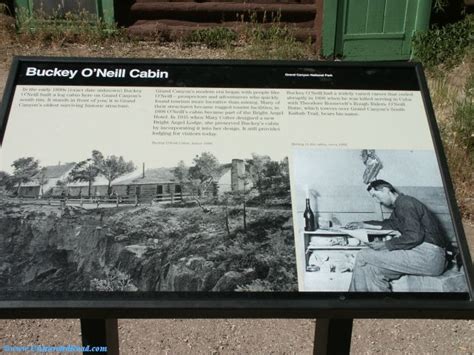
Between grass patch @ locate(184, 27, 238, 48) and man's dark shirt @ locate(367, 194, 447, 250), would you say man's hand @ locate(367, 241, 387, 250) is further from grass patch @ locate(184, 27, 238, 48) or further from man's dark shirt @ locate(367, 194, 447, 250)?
grass patch @ locate(184, 27, 238, 48)

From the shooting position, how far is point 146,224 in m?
2.08

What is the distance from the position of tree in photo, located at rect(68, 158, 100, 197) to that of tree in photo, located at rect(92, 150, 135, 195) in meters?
0.01

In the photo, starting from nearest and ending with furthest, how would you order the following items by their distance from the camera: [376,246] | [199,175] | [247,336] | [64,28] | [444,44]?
[376,246] → [199,175] → [247,336] → [444,44] → [64,28]

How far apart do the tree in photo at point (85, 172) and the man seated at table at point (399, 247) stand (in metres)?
0.82

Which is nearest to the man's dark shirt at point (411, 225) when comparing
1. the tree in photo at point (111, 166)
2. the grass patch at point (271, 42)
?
the tree in photo at point (111, 166)

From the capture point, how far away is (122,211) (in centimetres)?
209

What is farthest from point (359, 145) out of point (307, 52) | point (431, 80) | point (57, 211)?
point (307, 52)

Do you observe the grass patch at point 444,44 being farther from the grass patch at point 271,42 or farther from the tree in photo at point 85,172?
the tree in photo at point 85,172

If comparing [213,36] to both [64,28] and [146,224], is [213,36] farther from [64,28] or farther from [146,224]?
[146,224]

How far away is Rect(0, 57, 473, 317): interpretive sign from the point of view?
1968 mm

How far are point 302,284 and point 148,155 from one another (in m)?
0.64

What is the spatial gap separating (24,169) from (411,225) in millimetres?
1228

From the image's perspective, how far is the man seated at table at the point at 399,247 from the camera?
2.00 meters

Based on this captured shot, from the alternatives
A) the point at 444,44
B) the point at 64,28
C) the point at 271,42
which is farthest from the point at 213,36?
the point at 444,44
